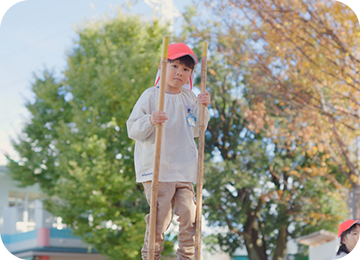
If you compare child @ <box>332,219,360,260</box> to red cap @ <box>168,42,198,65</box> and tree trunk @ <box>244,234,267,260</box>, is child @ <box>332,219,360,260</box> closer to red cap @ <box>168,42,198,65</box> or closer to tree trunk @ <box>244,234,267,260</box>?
red cap @ <box>168,42,198,65</box>

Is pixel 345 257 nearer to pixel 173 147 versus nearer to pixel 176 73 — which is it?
pixel 173 147

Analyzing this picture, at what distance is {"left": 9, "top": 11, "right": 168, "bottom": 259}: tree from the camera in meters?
11.8

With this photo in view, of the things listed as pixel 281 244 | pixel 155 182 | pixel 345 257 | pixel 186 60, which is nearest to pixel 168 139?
pixel 155 182

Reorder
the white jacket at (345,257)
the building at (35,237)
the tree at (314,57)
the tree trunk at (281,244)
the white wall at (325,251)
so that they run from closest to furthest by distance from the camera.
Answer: the white jacket at (345,257), the tree at (314,57), the white wall at (325,251), the tree trunk at (281,244), the building at (35,237)

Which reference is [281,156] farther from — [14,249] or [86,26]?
[14,249]

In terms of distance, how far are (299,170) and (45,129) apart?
901 cm

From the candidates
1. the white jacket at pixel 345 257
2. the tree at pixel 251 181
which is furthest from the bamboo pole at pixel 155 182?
the tree at pixel 251 181

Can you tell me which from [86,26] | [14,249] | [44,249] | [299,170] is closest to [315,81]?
[299,170]

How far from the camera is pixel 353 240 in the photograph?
15.1ft

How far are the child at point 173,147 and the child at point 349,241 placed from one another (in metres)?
2.25

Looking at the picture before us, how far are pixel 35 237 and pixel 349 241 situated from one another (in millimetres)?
14586

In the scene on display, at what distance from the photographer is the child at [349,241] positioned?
15.0 feet

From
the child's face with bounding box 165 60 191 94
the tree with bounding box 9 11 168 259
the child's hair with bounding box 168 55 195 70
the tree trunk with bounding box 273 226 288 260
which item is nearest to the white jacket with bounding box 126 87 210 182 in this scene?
the child's face with bounding box 165 60 191 94

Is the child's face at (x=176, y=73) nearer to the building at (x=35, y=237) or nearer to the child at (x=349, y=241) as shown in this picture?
the child at (x=349, y=241)
